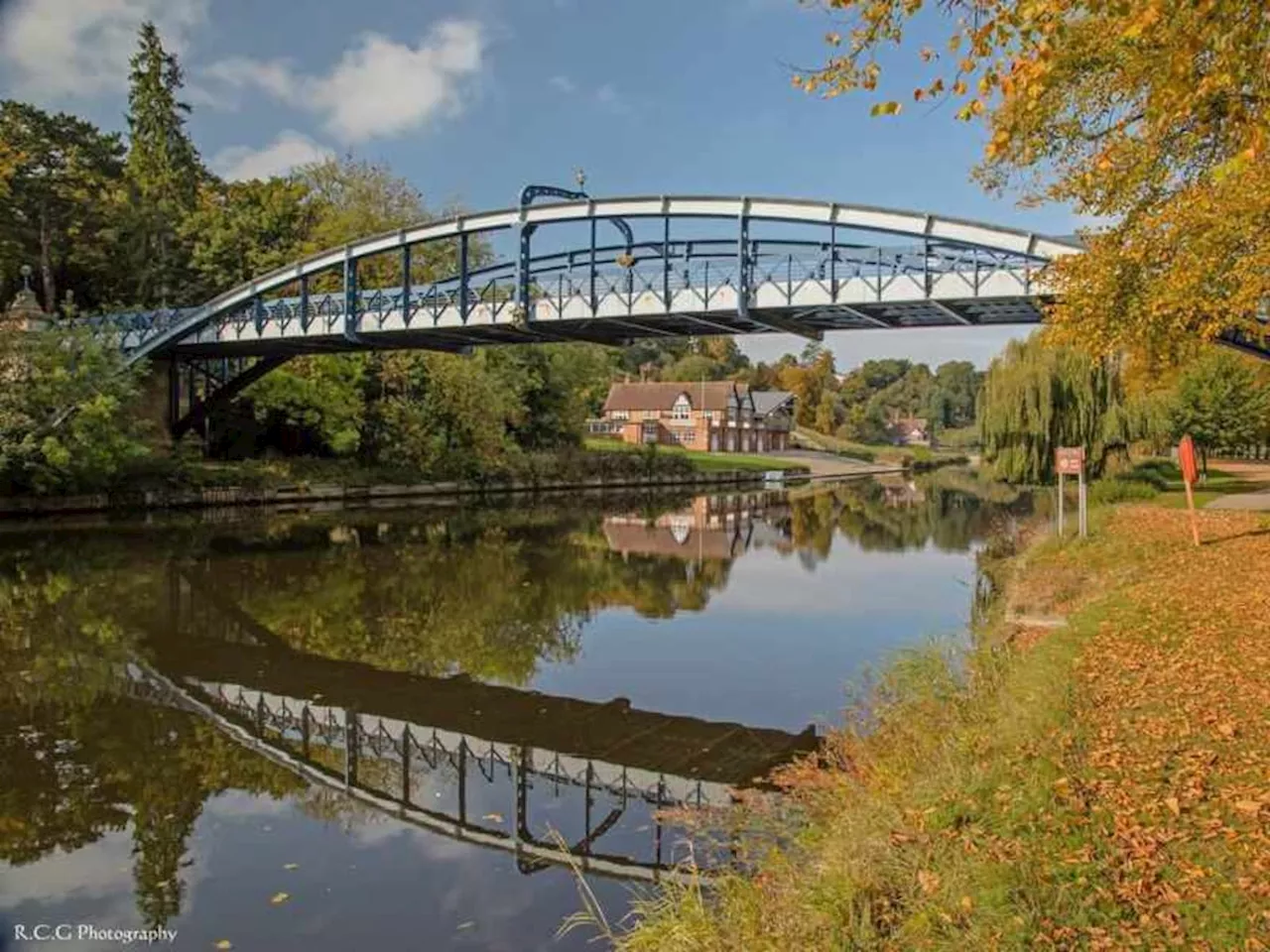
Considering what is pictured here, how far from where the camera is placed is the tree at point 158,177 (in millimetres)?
47906

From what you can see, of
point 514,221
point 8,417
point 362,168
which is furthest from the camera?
point 362,168

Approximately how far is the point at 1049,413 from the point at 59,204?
47.2 m

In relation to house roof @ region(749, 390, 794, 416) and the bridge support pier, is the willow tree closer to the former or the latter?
the bridge support pier

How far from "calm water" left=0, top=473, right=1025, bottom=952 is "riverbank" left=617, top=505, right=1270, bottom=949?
1.21 m

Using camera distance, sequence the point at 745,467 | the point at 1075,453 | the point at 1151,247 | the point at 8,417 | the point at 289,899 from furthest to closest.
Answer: the point at 745,467
the point at 8,417
the point at 1075,453
the point at 1151,247
the point at 289,899

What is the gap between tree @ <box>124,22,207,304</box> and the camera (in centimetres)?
4791

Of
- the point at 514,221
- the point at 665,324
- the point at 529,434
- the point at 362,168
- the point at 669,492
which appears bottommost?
the point at 669,492

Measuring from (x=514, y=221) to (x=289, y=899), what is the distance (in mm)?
26534

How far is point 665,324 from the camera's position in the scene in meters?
28.1

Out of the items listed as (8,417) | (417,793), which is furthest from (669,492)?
(417,793)

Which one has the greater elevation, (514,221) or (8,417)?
(514,221)

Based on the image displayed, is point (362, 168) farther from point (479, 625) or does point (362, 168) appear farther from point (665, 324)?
point (479, 625)

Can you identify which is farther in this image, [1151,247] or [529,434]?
[529,434]

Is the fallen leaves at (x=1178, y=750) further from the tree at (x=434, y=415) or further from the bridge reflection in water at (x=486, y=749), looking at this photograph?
the tree at (x=434, y=415)
